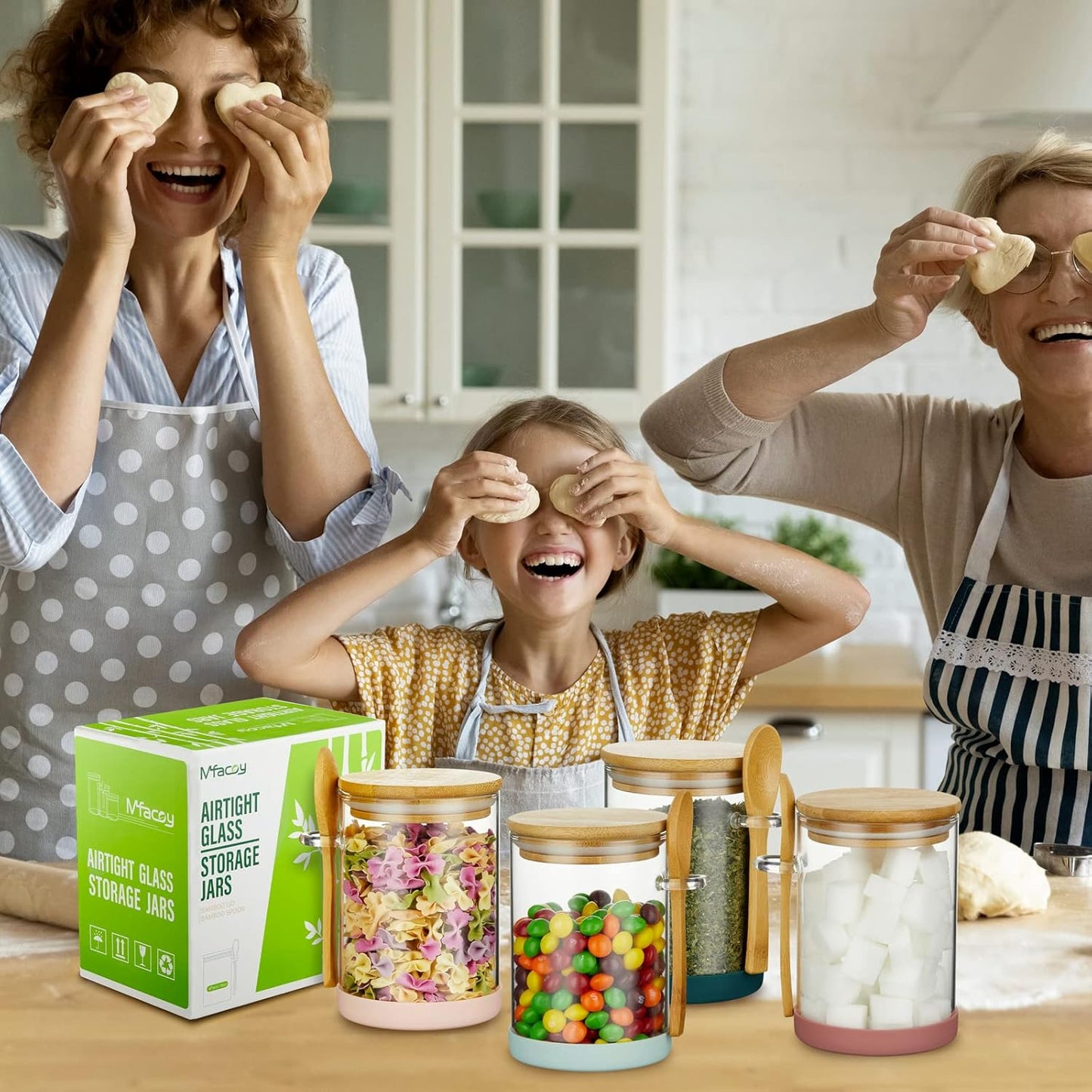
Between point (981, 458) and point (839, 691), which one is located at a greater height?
point (981, 458)

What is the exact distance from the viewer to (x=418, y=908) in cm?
78

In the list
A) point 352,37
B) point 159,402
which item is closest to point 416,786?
point 159,402

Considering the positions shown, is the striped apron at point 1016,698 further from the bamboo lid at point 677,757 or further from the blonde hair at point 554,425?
the bamboo lid at point 677,757

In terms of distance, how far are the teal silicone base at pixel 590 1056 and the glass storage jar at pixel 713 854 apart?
3.7 inches

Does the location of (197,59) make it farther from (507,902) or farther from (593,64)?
(593,64)

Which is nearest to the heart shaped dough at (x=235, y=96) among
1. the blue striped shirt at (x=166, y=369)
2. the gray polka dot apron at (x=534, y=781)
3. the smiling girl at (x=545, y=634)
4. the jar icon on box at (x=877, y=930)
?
the blue striped shirt at (x=166, y=369)

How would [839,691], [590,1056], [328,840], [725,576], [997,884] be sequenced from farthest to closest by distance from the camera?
[725,576] < [839,691] < [997,884] < [328,840] < [590,1056]

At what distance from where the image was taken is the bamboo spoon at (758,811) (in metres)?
0.81

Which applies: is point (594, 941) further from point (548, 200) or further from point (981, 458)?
point (548, 200)

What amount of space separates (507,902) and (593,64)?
2.13 metres

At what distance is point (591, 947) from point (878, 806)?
18 centimetres

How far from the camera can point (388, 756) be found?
4.53ft

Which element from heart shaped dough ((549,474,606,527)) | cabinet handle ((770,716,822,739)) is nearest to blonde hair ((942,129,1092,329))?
heart shaped dough ((549,474,606,527))

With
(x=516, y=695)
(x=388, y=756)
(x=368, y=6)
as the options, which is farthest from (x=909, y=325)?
(x=368, y=6)
